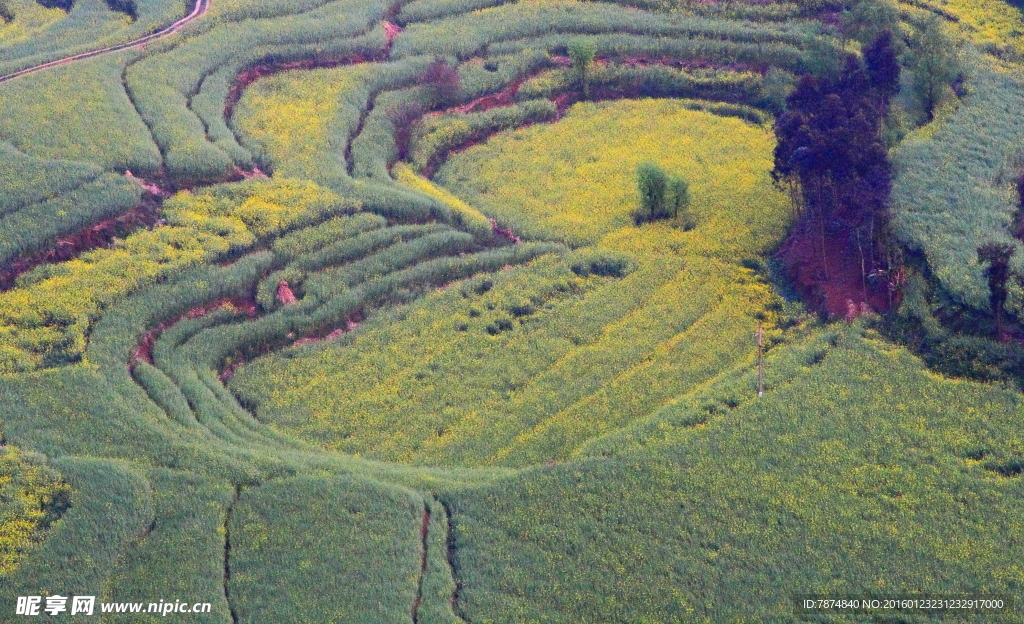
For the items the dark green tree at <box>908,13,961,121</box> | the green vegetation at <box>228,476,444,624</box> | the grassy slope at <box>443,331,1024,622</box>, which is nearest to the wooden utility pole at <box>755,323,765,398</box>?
the grassy slope at <box>443,331,1024,622</box>

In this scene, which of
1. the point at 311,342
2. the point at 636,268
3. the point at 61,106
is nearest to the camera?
the point at 311,342

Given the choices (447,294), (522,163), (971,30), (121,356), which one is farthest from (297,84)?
(971,30)

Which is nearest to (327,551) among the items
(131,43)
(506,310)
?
(506,310)

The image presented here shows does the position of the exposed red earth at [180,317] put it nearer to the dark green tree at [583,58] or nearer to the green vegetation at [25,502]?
the green vegetation at [25,502]

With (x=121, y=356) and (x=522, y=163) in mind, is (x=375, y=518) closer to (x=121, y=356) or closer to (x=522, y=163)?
(x=121, y=356)

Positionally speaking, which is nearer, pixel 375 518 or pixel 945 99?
pixel 375 518

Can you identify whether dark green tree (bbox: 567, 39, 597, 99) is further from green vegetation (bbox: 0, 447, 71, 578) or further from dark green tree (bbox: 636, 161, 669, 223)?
green vegetation (bbox: 0, 447, 71, 578)

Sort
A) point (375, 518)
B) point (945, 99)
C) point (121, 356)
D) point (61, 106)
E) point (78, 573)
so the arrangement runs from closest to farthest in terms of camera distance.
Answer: point (78, 573) → point (375, 518) → point (121, 356) → point (61, 106) → point (945, 99)
